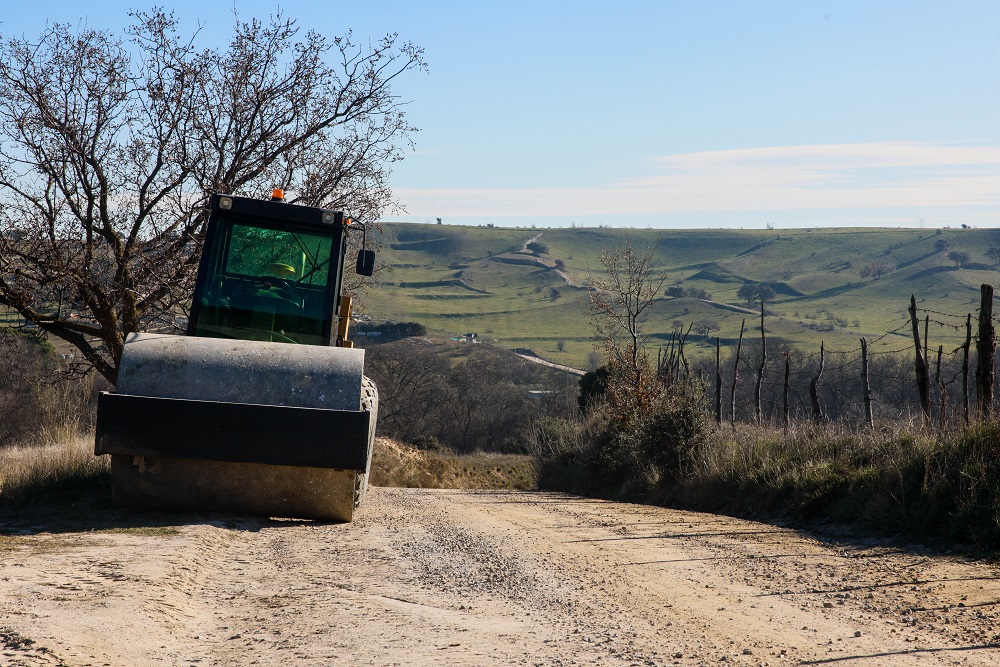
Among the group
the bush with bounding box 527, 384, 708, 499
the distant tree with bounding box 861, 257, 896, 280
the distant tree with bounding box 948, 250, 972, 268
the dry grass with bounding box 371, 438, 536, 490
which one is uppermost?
the distant tree with bounding box 948, 250, 972, 268

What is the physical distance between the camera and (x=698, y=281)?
398 feet

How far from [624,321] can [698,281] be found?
9732cm

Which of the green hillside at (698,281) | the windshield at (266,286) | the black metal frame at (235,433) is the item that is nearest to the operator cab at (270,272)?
the windshield at (266,286)

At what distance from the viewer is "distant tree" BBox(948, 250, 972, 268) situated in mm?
113750

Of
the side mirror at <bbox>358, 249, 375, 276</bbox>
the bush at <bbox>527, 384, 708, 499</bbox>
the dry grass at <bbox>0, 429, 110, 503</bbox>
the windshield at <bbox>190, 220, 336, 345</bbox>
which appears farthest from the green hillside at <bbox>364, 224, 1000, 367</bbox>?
the windshield at <bbox>190, 220, 336, 345</bbox>

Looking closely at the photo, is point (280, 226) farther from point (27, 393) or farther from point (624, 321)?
point (27, 393)

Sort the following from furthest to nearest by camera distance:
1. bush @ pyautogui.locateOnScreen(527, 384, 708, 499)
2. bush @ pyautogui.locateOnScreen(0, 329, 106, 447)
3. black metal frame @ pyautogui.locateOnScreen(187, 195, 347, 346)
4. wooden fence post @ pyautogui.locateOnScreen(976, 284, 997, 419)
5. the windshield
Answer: bush @ pyautogui.locateOnScreen(0, 329, 106, 447) < bush @ pyautogui.locateOnScreen(527, 384, 708, 499) < wooden fence post @ pyautogui.locateOnScreen(976, 284, 997, 419) < black metal frame @ pyautogui.locateOnScreen(187, 195, 347, 346) < the windshield

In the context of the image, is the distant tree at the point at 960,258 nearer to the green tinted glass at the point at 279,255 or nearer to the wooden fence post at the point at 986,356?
the wooden fence post at the point at 986,356

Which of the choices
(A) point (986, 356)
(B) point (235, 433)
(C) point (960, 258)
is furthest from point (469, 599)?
(C) point (960, 258)

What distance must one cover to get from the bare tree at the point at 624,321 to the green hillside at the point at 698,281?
49.8 m

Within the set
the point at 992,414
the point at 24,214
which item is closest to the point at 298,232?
the point at 24,214

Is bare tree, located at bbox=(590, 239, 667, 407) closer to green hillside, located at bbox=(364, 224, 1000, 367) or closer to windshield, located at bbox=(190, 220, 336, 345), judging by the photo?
windshield, located at bbox=(190, 220, 336, 345)

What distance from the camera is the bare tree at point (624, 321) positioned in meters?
21.8

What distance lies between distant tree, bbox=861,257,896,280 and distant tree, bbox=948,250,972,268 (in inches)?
267
